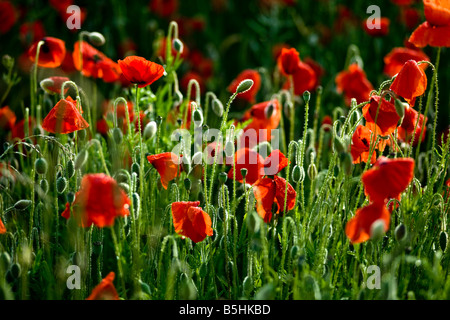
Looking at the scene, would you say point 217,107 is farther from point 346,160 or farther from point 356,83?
point 356,83

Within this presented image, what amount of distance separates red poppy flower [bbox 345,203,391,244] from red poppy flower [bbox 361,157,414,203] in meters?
0.03

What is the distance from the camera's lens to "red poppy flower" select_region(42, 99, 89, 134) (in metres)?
1.53

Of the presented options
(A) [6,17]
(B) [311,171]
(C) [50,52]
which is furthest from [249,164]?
(A) [6,17]

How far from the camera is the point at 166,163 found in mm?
1582

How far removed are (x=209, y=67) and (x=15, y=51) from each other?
3.87ft

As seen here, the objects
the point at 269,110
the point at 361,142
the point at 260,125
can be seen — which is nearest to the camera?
the point at 361,142

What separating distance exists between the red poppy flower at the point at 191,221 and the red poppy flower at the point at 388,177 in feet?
A: 1.33

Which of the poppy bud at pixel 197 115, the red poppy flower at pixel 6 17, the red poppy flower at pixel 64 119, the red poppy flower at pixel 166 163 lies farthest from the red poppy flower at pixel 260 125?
the red poppy flower at pixel 6 17

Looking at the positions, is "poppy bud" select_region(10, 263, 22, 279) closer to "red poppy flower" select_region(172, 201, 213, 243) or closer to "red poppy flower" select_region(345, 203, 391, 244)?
"red poppy flower" select_region(172, 201, 213, 243)

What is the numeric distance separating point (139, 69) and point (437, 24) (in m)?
0.85

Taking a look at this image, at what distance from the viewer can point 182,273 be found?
150 cm

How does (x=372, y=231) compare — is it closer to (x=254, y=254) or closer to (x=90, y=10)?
(x=254, y=254)

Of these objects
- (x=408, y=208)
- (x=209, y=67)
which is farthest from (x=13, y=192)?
(x=209, y=67)

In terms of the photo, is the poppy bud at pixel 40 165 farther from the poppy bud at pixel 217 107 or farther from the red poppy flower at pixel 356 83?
the red poppy flower at pixel 356 83
